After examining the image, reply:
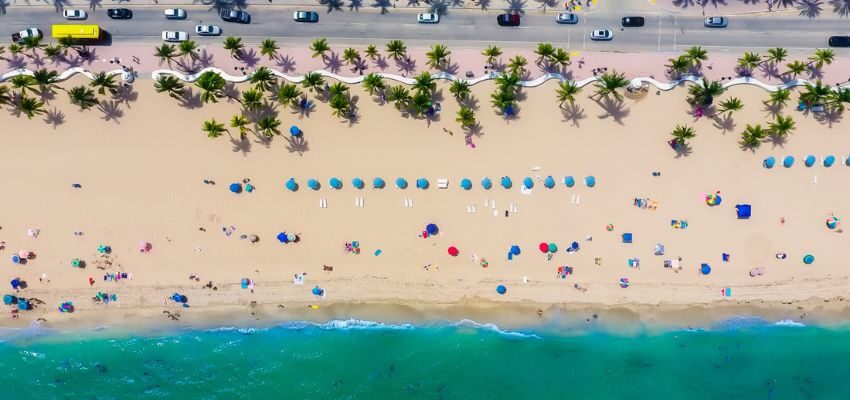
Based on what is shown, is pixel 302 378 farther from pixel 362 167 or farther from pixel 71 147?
pixel 71 147

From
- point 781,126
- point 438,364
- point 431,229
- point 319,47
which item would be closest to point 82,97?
point 319,47

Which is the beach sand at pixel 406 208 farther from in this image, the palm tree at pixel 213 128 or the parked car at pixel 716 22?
the parked car at pixel 716 22

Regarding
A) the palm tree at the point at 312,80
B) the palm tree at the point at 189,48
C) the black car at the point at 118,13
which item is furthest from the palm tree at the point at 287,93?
the black car at the point at 118,13

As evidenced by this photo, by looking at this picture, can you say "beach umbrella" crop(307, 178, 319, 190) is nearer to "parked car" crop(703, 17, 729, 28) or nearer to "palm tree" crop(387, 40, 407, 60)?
"palm tree" crop(387, 40, 407, 60)

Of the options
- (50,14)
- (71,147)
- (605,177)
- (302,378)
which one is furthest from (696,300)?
(50,14)

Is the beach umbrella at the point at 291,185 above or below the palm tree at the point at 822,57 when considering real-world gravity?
below

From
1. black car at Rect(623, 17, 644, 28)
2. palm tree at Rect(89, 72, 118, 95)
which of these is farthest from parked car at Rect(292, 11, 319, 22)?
black car at Rect(623, 17, 644, 28)

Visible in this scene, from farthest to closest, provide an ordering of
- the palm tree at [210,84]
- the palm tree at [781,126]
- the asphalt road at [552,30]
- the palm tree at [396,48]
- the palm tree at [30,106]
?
the asphalt road at [552,30], the palm tree at [781,126], the palm tree at [396,48], the palm tree at [30,106], the palm tree at [210,84]
